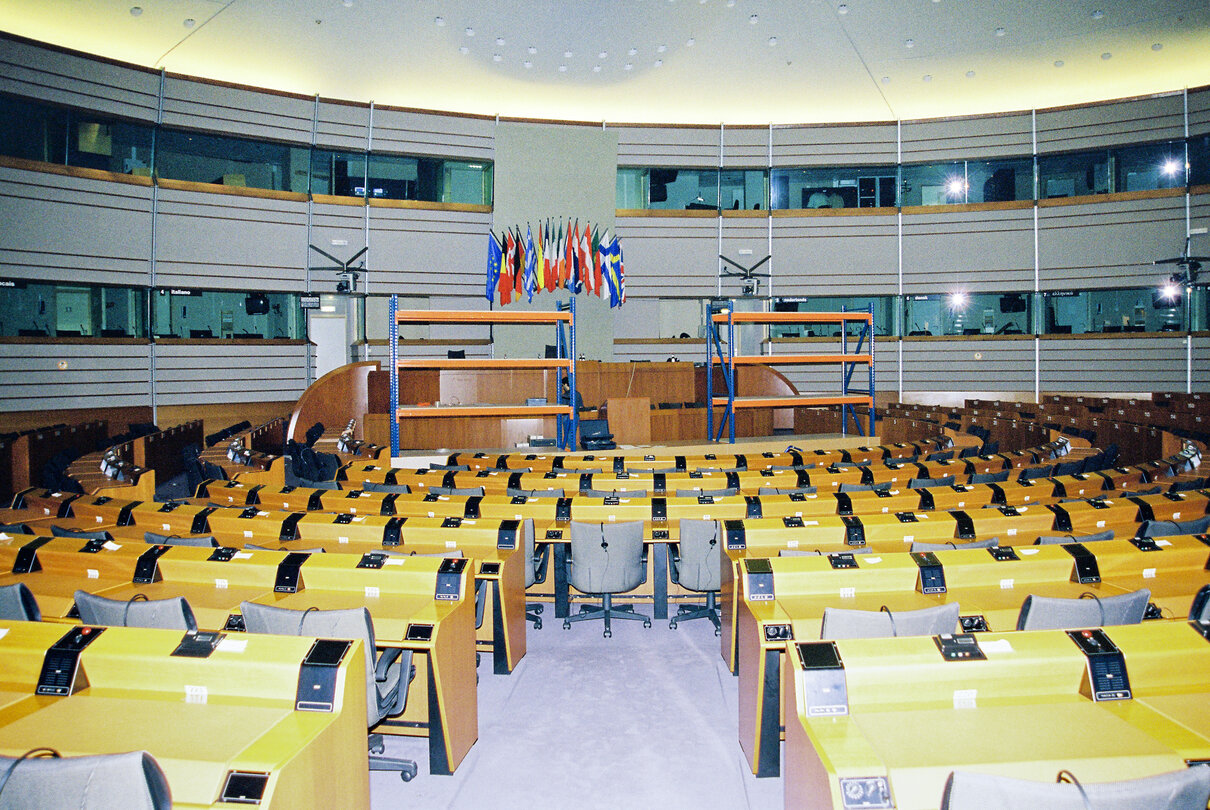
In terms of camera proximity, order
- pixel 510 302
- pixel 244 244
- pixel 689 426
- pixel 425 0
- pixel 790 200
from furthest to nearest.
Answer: pixel 790 200 → pixel 510 302 → pixel 244 244 → pixel 689 426 → pixel 425 0

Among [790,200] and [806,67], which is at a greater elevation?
[806,67]

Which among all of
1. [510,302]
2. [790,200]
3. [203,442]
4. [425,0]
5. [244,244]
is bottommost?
[203,442]

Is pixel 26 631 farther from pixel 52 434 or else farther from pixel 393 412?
pixel 52 434

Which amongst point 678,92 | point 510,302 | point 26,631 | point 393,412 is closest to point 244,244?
point 510,302

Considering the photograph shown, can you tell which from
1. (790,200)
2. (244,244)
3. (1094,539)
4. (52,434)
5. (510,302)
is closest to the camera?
(1094,539)

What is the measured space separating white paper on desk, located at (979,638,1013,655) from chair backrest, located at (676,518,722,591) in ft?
8.20

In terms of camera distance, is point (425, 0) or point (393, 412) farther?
point (425, 0)

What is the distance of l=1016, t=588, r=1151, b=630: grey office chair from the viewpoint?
3.02 meters

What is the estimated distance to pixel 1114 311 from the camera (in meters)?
16.4

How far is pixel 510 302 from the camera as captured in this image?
16156mm

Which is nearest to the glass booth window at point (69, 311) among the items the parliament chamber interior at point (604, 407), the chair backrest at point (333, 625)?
the parliament chamber interior at point (604, 407)

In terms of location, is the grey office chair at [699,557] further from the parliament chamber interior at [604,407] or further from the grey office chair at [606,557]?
the grey office chair at [606,557]

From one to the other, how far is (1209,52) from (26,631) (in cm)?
2055

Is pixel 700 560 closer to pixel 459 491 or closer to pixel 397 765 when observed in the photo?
pixel 397 765
